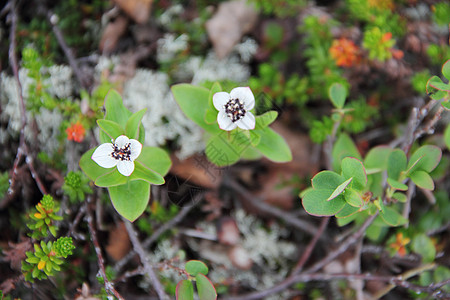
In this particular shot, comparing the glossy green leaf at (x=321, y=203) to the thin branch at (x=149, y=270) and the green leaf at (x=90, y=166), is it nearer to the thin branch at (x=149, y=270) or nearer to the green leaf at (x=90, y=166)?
the thin branch at (x=149, y=270)

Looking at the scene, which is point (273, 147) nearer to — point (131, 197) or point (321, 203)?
point (321, 203)

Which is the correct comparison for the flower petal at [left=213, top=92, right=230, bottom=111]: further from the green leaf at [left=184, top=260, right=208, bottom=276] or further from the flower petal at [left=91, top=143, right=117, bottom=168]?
the green leaf at [left=184, top=260, right=208, bottom=276]

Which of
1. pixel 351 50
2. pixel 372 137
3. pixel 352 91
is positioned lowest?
pixel 372 137

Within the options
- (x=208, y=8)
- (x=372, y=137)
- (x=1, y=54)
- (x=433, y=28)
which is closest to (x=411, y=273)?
(x=372, y=137)

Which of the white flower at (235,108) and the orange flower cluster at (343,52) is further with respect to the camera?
the orange flower cluster at (343,52)

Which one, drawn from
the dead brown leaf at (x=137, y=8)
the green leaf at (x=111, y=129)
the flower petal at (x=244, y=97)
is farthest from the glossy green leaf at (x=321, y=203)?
the dead brown leaf at (x=137, y=8)

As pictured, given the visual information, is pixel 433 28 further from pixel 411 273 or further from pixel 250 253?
pixel 250 253
